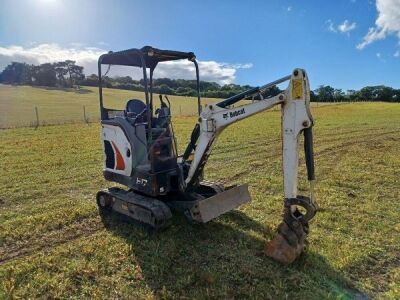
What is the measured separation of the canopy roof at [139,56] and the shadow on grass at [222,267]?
9.07ft

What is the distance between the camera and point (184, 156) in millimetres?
6121

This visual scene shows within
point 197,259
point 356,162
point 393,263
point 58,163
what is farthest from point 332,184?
point 58,163

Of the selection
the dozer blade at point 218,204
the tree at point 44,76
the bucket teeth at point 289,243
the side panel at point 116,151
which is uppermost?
the tree at point 44,76

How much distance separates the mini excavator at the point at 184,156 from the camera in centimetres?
472

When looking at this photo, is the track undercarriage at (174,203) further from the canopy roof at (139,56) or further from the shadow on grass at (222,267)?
the canopy roof at (139,56)

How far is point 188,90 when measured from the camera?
7203mm

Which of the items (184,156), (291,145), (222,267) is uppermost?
(291,145)

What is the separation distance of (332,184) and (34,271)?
6.73 meters

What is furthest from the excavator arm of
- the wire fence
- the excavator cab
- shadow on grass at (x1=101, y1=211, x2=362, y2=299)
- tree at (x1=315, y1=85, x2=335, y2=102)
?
tree at (x1=315, y1=85, x2=335, y2=102)

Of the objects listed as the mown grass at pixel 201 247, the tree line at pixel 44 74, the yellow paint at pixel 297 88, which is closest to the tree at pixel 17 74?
the tree line at pixel 44 74

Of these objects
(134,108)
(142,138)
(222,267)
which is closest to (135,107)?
(134,108)

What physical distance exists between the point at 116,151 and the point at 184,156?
3.95ft

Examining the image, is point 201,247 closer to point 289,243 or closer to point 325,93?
point 289,243

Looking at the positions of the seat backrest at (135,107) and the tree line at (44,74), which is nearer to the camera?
the seat backrest at (135,107)
